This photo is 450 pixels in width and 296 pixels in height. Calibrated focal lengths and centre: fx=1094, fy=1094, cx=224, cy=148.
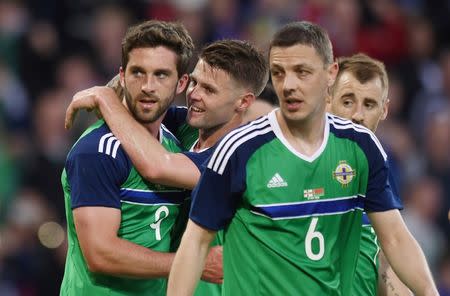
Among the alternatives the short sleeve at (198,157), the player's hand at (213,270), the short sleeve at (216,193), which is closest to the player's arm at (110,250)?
the player's hand at (213,270)

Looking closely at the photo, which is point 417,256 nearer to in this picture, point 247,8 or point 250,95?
point 250,95

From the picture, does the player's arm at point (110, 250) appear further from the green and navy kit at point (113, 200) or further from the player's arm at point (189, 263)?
the player's arm at point (189, 263)

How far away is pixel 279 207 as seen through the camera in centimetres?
460

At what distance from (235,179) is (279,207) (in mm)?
223

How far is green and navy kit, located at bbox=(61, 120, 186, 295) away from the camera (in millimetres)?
5082

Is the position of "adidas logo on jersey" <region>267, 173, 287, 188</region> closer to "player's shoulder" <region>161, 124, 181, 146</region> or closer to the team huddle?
the team huddle

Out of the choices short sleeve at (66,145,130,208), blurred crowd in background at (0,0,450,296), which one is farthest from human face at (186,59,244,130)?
blurred crowd in background at (0,0,450,296)

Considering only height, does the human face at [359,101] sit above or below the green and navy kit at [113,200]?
above

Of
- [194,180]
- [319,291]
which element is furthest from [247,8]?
[319,291]

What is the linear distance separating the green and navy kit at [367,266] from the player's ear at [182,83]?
1.11 meters

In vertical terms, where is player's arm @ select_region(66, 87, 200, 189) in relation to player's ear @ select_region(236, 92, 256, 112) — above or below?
below

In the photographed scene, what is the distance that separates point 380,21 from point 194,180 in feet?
21.2

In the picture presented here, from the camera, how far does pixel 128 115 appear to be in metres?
5.32

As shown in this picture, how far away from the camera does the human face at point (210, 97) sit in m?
5.61
